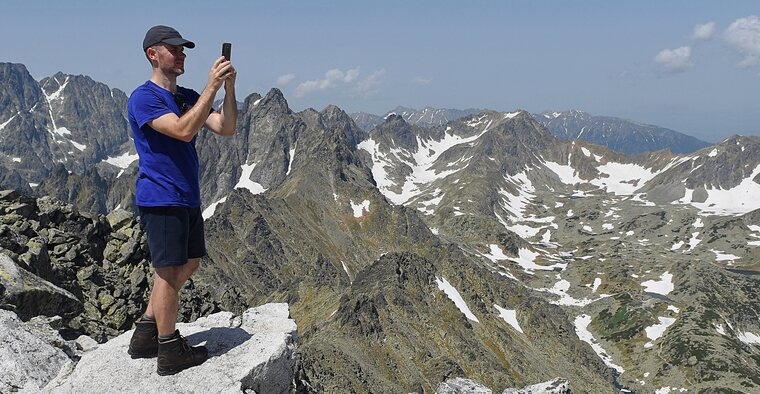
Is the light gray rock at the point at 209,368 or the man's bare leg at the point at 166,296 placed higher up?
the man's bare leg at the point at 166,296

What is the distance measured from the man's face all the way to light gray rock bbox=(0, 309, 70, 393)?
6546 mm

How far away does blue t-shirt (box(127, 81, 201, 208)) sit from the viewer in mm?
8875

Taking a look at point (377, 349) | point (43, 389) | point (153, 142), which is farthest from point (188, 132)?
point (377, 349)

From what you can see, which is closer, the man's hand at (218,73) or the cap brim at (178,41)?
the man's hand at (218,73)

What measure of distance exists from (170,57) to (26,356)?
23.1 ft

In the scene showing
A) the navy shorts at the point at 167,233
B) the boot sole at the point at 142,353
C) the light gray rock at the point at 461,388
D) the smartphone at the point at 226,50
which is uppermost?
the smartphone at the point at 226,50

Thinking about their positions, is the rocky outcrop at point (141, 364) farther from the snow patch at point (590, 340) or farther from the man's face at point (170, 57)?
the snow patch at point (590, 340)

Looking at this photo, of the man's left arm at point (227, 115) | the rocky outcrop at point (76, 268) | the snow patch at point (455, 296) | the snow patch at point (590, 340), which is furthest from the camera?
the snow patch at point (590, 340)

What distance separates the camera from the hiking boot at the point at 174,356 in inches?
378

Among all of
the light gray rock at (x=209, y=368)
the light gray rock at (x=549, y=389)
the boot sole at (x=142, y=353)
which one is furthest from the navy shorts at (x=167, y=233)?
the light gray rock at (x=549, y=389)

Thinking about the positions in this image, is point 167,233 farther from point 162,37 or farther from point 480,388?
point 480,388

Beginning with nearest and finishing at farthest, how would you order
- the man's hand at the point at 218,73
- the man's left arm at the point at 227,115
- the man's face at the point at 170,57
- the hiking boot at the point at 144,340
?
the man's hand at the point at 218,73 → the man's face at the point at 170,57 → the man's left arm at the point at 227,115 → the hiking boot at the point at 144,340

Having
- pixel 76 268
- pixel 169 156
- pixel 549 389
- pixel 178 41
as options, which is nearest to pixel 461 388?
pixel 549 389

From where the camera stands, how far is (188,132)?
8.55 m
